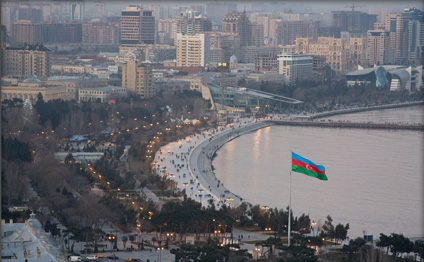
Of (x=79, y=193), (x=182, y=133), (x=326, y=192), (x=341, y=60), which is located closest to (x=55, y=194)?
(x=79, y=193)

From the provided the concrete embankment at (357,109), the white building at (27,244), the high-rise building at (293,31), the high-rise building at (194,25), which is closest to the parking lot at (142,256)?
the white building at (27,244)

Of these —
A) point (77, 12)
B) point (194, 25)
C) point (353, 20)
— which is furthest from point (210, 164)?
point (353, 20)

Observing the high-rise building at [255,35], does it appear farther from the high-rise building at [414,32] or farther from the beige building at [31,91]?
the beige building at [31,91]

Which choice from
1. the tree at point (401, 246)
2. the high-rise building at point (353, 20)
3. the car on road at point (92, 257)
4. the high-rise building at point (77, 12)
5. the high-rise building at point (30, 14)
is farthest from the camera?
the high-rise building at point (353, 20)

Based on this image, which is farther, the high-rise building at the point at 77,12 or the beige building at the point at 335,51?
the high-rise building at the point at 77,12

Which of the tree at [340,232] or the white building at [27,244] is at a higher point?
the white building at [27,244]

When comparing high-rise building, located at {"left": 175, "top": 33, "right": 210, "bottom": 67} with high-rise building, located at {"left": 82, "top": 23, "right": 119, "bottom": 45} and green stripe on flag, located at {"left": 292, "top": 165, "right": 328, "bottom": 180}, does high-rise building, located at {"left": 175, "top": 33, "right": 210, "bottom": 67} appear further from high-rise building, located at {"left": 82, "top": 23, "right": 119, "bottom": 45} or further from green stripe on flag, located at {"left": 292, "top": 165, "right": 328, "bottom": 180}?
green stripe on flag, located at {"left": 292, "top": 165, "right": 328, "bottom": 180}

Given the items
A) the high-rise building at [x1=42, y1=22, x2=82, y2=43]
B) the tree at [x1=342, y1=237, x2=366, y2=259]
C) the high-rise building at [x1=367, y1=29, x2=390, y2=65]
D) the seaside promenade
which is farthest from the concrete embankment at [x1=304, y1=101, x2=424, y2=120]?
the high-rise building at [x1=42, y1=22, x2=82, y2=43]

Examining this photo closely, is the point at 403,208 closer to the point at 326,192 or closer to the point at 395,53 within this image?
the point at 326,192
